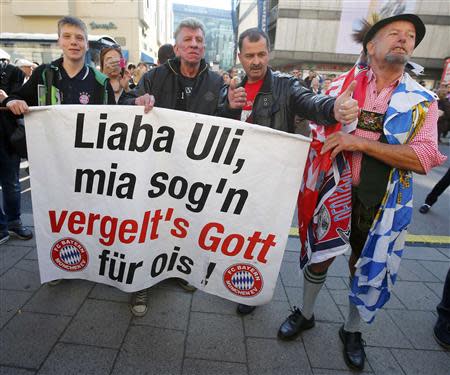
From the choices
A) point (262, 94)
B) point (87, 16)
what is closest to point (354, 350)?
point (262, 94)

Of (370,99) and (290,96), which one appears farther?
(290,96)

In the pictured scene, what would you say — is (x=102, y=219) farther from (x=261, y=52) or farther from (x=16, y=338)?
(x=261, y=52)

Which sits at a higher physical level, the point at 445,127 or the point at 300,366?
the point at 445,127

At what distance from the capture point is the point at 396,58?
161cm

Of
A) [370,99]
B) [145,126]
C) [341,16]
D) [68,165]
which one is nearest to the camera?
[370,99]

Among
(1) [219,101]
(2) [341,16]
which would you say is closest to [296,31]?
(2) [341,16]

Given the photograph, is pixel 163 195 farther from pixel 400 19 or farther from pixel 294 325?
pixel 400 19

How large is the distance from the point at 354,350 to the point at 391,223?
89 centimetres

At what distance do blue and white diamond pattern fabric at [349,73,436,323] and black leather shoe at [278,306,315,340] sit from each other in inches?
15.9

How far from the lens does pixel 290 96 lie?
2.13 metres

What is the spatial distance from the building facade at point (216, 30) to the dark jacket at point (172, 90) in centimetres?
8731

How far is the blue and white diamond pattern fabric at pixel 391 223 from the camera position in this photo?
1.62 metres

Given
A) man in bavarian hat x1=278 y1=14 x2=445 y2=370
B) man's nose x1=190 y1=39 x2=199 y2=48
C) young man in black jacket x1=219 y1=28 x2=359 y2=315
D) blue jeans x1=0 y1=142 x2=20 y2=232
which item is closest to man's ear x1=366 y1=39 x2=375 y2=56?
man in bavarian hat x1=278 y1=14 x2=445 y2=370

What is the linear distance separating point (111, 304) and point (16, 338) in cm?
61
